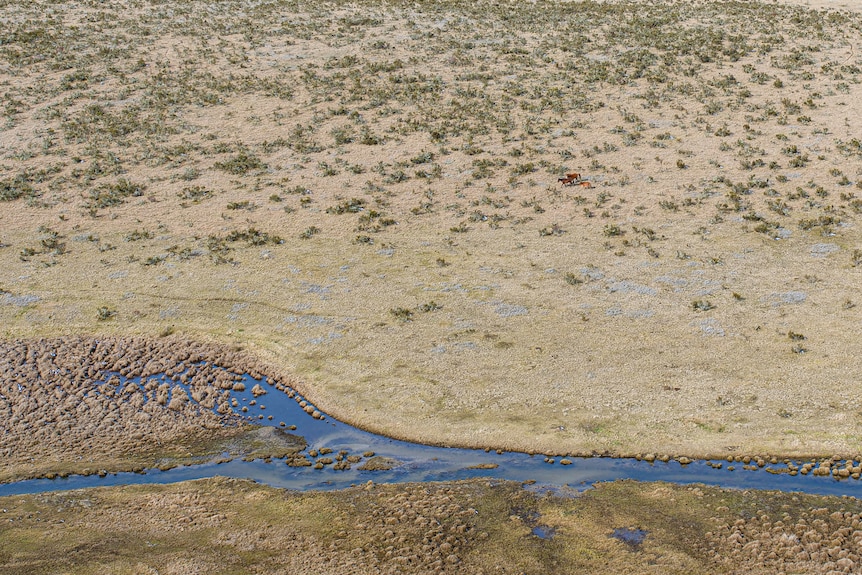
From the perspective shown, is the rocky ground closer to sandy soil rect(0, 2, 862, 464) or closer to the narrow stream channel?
the narrow stream channel

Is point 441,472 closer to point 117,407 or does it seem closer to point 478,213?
point 117,407

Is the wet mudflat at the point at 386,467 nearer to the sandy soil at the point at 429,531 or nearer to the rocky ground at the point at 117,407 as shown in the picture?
the rocky ground at the point at 117,407

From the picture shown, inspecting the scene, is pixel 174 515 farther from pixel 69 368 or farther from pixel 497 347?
pixel 497 347

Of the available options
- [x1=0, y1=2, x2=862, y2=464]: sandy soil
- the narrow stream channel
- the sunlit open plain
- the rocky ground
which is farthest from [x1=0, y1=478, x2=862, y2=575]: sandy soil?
[x1=0, y1=2, x2=862, y2=464]: sandy soil

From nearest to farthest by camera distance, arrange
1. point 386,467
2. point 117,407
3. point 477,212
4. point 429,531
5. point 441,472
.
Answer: point 429,531 → point 441,472 → point 386,467 → point 117,407 → point 477,212

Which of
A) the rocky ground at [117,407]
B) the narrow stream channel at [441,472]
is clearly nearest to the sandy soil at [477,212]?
the narrow stream channel at [441,472]

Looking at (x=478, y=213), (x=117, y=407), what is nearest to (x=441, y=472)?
(x=117, y=407)

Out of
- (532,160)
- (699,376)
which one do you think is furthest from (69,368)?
(532,160)
